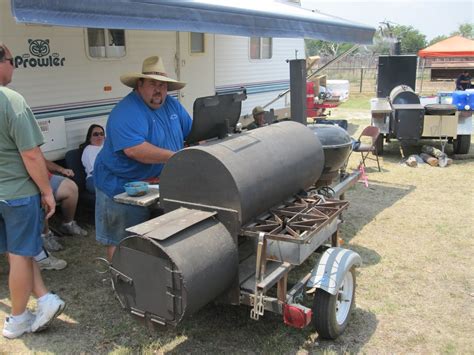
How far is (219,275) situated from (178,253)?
1.19 feet

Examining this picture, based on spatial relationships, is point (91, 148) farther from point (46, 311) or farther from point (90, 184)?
point (46, 311)

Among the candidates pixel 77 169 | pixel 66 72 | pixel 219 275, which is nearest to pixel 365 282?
pixel 219 275

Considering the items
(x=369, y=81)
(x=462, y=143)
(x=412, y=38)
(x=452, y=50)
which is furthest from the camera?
(x=412, y=38)

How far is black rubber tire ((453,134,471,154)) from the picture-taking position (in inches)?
372

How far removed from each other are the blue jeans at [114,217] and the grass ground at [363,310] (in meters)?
0.62

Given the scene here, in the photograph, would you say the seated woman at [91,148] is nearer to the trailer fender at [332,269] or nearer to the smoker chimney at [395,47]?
the trailer fender at [332,269]

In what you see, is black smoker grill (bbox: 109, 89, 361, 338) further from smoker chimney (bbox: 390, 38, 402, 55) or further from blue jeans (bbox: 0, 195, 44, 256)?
smoker chimney (bbox: 390, 38, 402, 55)

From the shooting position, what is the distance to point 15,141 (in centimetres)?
319

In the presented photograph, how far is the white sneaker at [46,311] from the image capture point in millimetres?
3498

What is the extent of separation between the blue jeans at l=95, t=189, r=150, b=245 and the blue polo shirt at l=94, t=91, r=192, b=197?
9cm

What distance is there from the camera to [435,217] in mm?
6270

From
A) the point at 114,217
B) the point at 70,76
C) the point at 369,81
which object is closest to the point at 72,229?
the point at 70,76

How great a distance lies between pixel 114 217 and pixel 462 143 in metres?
7.83

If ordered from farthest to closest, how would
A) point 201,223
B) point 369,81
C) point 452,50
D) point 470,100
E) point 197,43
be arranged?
point 369,81 → point 452,50 → point 470,100 → point 197,43 → point 201,223
